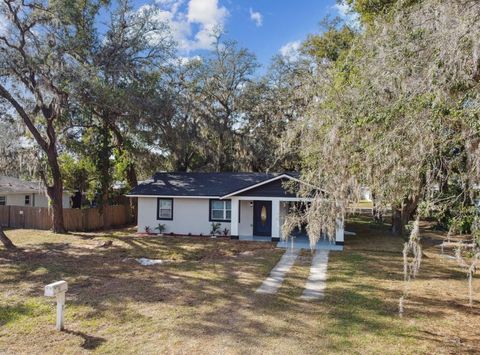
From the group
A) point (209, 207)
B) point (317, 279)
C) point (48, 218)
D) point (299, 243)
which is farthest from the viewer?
point (48, 218)

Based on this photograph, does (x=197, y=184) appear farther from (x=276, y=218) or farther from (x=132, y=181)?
(x=132, y=181)

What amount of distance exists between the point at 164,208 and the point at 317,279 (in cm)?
1031

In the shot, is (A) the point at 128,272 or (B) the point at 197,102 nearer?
(A) the point at 128,272

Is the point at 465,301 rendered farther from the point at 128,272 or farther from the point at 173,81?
the point at 173,81

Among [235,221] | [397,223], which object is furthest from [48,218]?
[397,223]

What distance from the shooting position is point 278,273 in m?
10.9

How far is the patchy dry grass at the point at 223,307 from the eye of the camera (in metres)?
6.04

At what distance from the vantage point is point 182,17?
19.7 meters

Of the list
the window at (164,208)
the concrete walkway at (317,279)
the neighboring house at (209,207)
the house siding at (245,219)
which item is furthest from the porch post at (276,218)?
the window at (164,208)

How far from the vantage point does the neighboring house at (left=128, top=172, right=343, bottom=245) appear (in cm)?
1722

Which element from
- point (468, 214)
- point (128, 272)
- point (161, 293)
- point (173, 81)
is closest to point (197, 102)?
point (173, 81)

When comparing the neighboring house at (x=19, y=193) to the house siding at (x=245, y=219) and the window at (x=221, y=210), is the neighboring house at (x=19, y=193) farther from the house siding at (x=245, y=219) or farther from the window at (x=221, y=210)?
the house siding at (x=245, y=219)

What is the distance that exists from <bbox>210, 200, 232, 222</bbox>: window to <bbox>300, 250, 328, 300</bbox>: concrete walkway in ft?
17.6

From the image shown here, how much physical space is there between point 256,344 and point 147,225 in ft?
44.8
